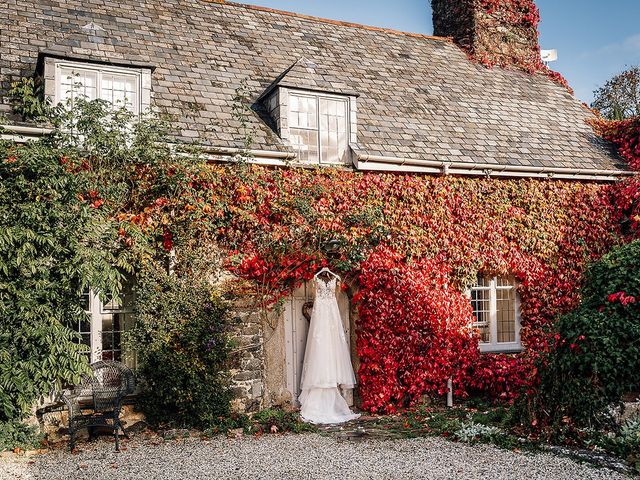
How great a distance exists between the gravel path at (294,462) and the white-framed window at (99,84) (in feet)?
17.8

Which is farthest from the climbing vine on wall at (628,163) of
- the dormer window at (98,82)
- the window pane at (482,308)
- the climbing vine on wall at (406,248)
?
the dormer window at (98,82)

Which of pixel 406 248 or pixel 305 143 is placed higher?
pixel 305 143

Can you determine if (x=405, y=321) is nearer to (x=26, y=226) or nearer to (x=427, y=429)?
(x=427, y=429)

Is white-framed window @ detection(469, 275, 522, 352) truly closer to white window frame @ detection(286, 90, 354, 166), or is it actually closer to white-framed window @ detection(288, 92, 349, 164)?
white window frame @ detection(286, 90, 354, 166)

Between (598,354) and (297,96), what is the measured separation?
695 cm

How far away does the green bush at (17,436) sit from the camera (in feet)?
28.6

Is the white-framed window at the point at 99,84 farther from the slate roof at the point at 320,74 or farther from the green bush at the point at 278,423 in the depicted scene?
the green bush at the point at 278,423

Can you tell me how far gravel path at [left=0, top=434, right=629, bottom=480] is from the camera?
731 cm

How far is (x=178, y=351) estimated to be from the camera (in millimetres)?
9875

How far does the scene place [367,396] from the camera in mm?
11383

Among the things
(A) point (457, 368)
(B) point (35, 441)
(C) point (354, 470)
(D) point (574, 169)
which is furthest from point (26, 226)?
(D) point (574, 169)

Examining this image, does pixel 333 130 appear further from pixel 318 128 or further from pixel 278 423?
pixel 278 423

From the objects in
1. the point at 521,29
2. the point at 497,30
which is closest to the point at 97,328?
the point at 497,30

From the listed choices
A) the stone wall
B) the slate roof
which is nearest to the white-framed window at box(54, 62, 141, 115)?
the slate roof
